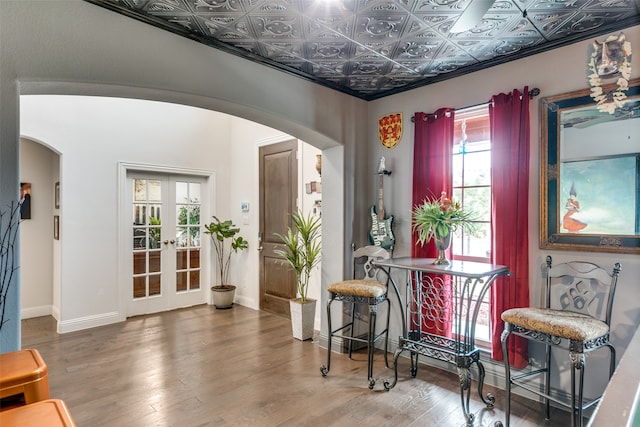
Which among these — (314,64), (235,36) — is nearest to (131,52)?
(235,36)

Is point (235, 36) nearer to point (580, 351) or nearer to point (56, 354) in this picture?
point (580, 351)

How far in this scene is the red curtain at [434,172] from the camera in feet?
9.99

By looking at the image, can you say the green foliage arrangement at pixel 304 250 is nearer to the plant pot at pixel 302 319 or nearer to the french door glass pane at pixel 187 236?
the plant pot at pixel 302 319

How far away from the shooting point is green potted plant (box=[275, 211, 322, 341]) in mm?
3834

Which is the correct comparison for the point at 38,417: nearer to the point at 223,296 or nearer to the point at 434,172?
the point at 434,172

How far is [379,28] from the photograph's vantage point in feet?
7.55

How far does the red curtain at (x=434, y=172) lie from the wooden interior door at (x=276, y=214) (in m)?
1.77

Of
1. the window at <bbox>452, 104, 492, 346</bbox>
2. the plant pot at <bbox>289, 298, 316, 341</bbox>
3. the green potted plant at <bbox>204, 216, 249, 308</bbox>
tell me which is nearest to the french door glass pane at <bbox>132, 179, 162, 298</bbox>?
the green potted plant at <bbox>204, 216, 249, 308</bbox>

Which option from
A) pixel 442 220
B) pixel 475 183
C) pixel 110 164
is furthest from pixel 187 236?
pixel 475 183

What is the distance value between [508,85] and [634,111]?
32.2 inches

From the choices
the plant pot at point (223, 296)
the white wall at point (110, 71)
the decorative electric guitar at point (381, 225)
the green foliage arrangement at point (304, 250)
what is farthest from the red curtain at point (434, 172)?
the plant pot at point (223, 296)

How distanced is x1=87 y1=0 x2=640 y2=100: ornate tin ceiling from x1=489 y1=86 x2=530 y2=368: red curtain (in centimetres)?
44

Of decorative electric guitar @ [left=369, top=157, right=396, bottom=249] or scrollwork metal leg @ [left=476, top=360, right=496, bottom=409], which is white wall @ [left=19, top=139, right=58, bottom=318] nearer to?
decorative electric guitar @ [left=369, top=157, right=396, bottom=249]

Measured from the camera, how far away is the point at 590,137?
2.35 m
